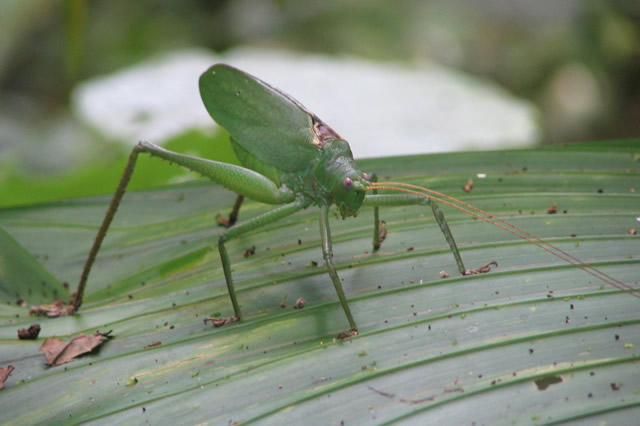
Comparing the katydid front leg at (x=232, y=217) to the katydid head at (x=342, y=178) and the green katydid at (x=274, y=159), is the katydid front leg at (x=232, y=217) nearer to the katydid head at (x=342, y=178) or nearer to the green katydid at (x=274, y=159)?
the green katydid at (x=274, y=159)

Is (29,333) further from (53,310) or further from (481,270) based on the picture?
(481,270)

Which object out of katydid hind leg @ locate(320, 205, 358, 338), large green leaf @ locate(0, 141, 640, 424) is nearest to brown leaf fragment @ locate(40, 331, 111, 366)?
large green leaf @ locate(0, 141, 640, 424)

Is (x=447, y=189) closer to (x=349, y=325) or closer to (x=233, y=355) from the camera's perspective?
(x=349, y=325)

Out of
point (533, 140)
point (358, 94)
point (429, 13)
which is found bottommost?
point (533, 140)

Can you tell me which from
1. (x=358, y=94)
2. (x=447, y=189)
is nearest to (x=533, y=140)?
(x=358, y=94)

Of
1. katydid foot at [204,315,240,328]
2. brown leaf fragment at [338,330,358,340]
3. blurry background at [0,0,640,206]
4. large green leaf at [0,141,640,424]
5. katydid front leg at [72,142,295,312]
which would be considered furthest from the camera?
blurry background at [0,0,640,206]

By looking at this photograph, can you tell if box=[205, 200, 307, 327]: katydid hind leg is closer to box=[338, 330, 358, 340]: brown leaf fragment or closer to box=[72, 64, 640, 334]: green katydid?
box=[72, 64, 640, 334]: green katydid
